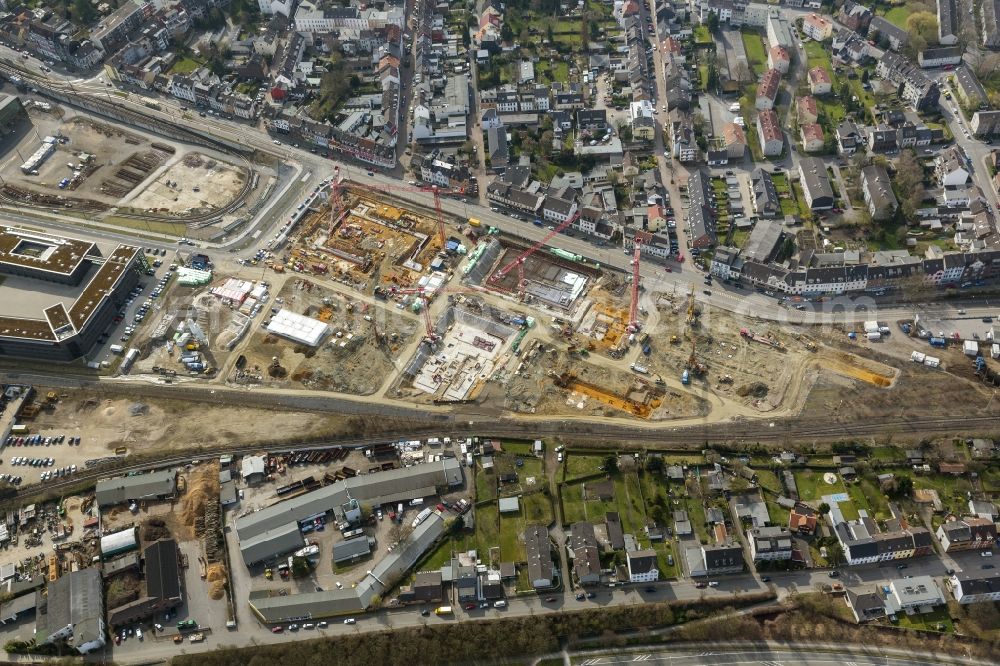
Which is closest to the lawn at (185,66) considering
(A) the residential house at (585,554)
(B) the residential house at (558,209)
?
(B) the residential house at (558,209)

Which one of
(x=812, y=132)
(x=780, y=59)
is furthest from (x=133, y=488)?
(x=780, y=59)

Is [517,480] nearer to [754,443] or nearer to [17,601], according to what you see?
[754,443]

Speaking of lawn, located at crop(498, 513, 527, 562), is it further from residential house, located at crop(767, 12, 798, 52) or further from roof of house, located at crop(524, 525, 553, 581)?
residential house, located at crop(767, 12, 798, 52)

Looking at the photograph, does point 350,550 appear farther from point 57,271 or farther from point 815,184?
point 815,184

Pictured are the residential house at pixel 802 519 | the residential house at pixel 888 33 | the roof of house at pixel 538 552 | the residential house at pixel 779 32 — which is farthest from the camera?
the residential house at pixel 779 32

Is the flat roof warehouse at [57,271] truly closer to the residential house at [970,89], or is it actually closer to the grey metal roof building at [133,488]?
the grey metal roof building at [133,488]

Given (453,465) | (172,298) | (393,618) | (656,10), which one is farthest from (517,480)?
(656,10)

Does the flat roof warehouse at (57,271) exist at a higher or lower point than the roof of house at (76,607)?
higher
